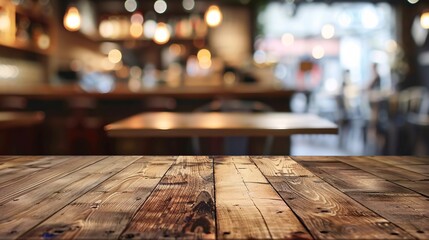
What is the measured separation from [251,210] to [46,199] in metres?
0.47

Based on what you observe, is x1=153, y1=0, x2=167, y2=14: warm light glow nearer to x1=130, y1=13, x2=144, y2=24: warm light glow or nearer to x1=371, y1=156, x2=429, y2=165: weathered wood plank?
x1=130, y1=13, x2=144, y2=24: warm light glow

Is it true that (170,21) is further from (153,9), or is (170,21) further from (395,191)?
(395,191)

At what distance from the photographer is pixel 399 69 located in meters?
10.5

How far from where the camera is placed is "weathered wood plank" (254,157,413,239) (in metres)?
0.89

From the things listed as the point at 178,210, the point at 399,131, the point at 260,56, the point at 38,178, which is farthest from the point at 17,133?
the point at 260,56

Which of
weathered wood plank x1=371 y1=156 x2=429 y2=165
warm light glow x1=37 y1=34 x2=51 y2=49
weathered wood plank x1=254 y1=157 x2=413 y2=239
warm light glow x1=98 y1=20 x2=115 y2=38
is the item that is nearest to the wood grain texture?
weathered wood plank x1=254 y1=157 x2=413 y2=239

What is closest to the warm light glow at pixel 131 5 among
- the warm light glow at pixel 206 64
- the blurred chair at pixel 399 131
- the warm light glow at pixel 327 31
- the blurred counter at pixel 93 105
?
the warm light glow at pixel 206 64

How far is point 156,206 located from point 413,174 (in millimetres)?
829

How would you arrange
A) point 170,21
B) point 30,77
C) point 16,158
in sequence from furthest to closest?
point 170,21
point 30,77
point 16,158

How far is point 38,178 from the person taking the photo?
1446mm

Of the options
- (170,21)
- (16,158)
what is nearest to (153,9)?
(170,21)

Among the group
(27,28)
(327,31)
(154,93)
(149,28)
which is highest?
(327,31)

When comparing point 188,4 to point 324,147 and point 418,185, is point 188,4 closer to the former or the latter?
point 324,147

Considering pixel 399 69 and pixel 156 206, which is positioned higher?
pixel 399 69
